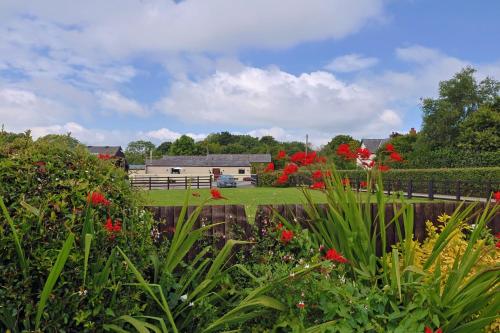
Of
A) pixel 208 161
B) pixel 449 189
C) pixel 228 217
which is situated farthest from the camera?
pixel 208 161

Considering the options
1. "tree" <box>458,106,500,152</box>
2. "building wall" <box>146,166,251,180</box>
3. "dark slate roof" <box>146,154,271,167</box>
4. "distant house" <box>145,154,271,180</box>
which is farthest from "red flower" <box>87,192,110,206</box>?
"dark slate roof" <box>146,154,271,167</box>

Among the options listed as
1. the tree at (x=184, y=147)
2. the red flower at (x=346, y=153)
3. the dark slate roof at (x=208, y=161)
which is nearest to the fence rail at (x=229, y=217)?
the red flower at (x=346, y=153)

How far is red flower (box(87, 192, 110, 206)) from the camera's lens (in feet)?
7.63

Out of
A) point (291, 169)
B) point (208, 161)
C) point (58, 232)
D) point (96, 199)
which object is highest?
point (291, 169)

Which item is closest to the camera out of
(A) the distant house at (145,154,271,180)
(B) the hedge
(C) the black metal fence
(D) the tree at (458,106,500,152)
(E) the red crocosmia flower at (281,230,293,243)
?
(E) the red crocosmia flower at (281,230,293,243)

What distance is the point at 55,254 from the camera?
7.30 ft

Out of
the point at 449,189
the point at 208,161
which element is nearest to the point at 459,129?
the point at 449,189

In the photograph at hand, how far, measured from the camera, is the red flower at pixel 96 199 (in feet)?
7.63

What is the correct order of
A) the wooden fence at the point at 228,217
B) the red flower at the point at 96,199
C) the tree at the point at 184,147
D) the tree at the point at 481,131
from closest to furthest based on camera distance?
1. the red flower at the point at 96,199
2. the wooden fence at the point at 228,217
3. the tree at the point at 481,131
4. the tree at the point at 184,147

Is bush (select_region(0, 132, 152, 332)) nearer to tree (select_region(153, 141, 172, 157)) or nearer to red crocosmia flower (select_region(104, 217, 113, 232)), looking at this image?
red crocosmia flower (select_region(104, 217, 113, 232))

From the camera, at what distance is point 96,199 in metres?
2.32

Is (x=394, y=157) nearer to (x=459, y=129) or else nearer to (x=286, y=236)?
(x=286, y=236)

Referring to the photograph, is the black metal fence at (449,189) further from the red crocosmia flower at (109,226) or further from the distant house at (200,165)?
the distant house at (200,165)

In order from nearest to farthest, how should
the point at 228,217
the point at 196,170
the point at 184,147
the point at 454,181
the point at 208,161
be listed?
the point at 228,217
the point at 454,181
the point at 196,170
the point at 208,161
the point at 184,147
